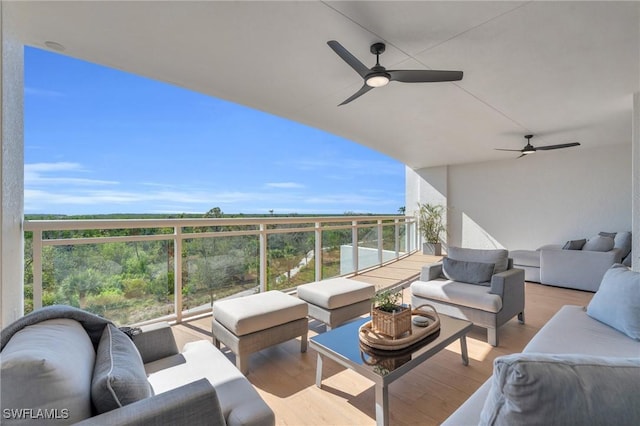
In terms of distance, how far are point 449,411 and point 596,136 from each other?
19.6 ft

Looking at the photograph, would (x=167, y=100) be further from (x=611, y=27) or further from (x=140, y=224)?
(x=611, y=27)

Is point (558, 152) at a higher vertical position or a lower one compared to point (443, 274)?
higher

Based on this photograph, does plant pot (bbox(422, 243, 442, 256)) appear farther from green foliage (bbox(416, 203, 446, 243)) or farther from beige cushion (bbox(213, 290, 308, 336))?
beige cushion (bbox(213, 290, 308, 336))

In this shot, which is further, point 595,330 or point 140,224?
point 140,224

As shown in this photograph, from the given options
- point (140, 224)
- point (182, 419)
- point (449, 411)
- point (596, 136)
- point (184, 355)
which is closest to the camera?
point (182, 419)

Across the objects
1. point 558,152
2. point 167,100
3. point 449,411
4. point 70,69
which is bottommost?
point 449,411

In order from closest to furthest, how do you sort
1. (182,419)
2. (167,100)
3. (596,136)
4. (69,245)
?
(182,419)
(69,245)
(596,136)
(167,100)

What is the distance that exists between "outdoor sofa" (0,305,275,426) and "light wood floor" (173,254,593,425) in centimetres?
72

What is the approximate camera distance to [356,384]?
2066 millimetres

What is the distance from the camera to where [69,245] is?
99.6 inches

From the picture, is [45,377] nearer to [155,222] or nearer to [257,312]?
[257,312]

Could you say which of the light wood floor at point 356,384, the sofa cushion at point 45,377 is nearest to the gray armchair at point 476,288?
the light wood floor at point 356,384

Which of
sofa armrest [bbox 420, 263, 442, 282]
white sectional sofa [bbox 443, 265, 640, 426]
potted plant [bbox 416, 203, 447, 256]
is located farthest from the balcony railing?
potted plant [bbox 416, 203, 447, 256]

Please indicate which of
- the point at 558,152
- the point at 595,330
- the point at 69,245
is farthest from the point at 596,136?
the point at 69,245
